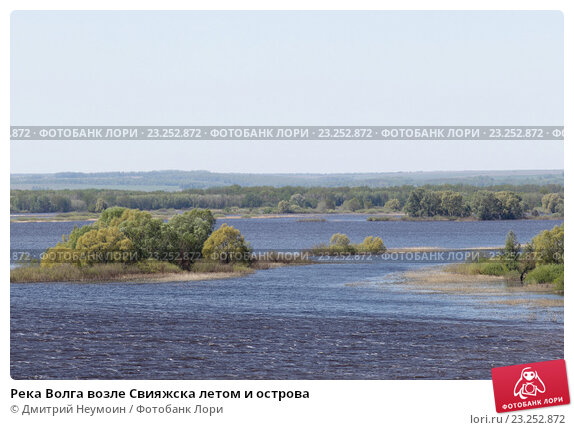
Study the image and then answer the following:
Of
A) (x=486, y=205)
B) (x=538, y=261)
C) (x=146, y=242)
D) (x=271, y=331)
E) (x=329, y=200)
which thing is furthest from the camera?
(x=329, y=200)

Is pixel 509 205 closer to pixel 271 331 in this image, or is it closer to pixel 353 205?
pixel 353 205

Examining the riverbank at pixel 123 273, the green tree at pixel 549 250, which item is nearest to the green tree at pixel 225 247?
the riverbank at pixel 123 273

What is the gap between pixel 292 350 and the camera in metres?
25.1

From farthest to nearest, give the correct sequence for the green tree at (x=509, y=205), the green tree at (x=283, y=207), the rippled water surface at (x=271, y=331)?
the green tree at (x=283, y=207)
the green tree at (x=509, y=205)
the rippled water surface at (x=271, y=331)

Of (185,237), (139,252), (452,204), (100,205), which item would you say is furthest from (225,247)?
(452,204)

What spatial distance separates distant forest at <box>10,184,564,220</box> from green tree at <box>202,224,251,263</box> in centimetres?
2320

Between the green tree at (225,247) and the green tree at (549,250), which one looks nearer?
the green tree at (549,250)
